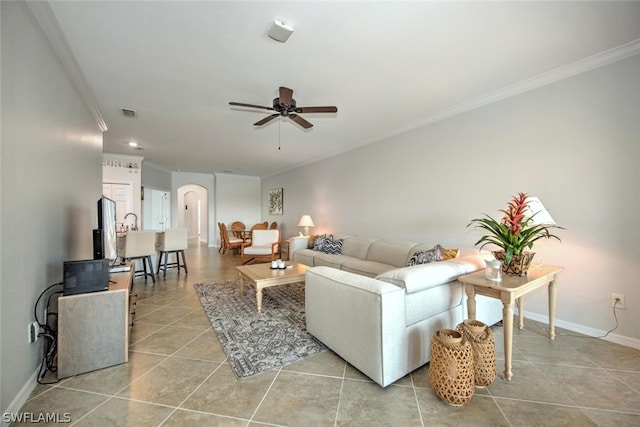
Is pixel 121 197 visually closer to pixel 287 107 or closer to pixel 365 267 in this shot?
pixel 287 107

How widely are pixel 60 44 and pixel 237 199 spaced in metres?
7.15

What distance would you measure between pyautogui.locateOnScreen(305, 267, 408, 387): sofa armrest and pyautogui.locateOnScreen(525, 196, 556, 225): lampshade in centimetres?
145

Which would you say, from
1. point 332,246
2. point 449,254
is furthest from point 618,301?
point 332,246

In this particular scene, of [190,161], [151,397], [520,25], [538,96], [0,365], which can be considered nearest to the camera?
[0,365]

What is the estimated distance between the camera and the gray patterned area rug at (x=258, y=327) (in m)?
2.06

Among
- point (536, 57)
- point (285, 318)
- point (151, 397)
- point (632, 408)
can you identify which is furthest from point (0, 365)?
point (536, 57)

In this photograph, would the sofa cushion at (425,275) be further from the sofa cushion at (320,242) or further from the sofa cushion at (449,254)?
the sofa cushion at (320,242)

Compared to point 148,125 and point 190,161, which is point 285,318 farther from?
point 190,161

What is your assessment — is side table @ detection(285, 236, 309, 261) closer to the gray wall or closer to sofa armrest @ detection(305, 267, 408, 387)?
sofa armrest @ detection(305, 267, 408, 387)

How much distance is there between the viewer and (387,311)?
1637mm

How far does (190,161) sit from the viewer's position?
6.75 m

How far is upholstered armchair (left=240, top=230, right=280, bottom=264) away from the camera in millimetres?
5457

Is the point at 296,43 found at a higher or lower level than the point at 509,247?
higher

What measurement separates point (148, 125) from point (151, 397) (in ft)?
12.8
